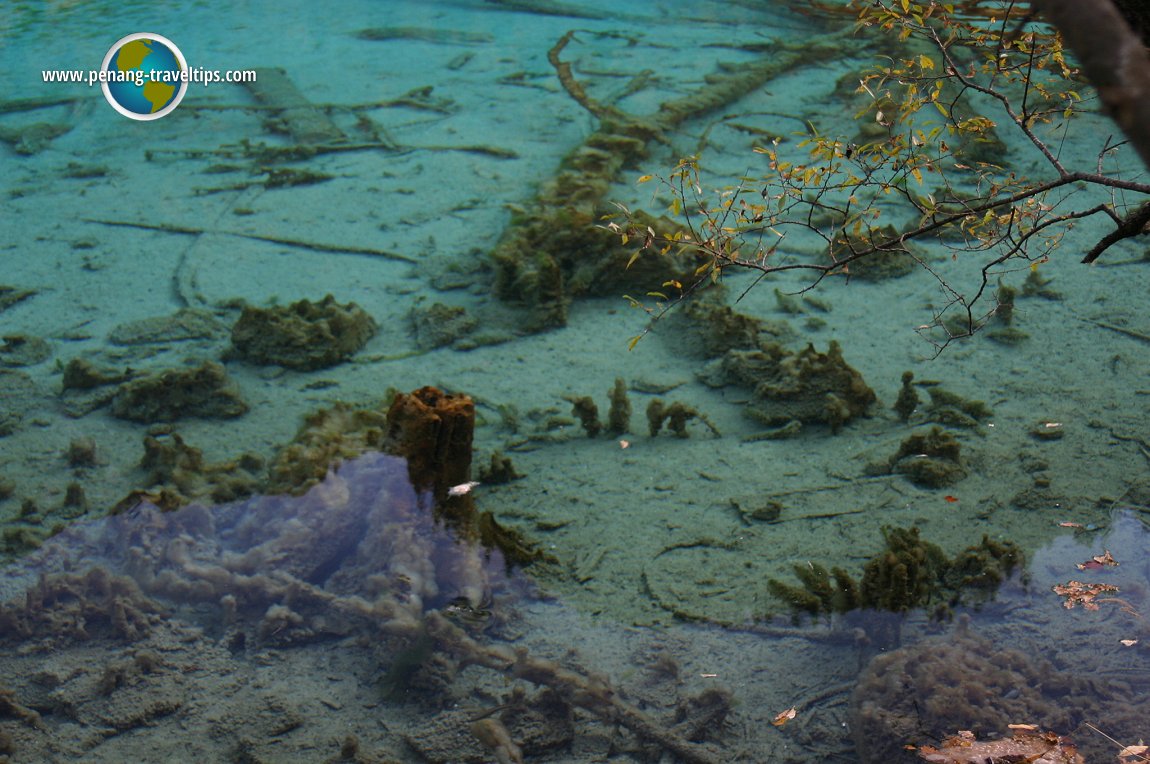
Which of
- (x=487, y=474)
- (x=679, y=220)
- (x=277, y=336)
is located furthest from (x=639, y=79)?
(x=487, y=474)

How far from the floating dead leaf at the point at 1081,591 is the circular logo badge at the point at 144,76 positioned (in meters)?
6.88

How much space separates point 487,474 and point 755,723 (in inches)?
54.8

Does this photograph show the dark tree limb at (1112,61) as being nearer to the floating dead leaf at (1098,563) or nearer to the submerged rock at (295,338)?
the floating dead leaf at (1098,563)

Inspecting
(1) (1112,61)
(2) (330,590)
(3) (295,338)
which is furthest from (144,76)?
(1) (1112,61)

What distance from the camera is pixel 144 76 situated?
8.09 metres

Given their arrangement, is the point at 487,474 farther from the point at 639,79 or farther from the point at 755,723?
the point at 639,79

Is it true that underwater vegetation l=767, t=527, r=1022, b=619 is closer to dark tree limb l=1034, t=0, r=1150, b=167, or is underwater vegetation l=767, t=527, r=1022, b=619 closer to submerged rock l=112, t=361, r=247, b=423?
dark tree limb l=1034, t=0, r=1150, b=167

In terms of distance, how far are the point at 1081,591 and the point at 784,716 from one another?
107 cm

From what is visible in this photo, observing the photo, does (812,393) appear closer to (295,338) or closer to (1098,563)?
(1098,563)

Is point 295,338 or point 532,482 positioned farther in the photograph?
point 295,338

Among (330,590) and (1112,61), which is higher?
(1112,61)

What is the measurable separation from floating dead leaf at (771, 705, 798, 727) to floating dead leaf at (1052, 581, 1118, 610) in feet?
3.13

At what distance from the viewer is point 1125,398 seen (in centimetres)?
397

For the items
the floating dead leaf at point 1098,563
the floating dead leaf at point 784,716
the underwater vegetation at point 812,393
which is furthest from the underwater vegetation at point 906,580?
the underwater vegetation at point 812,393
